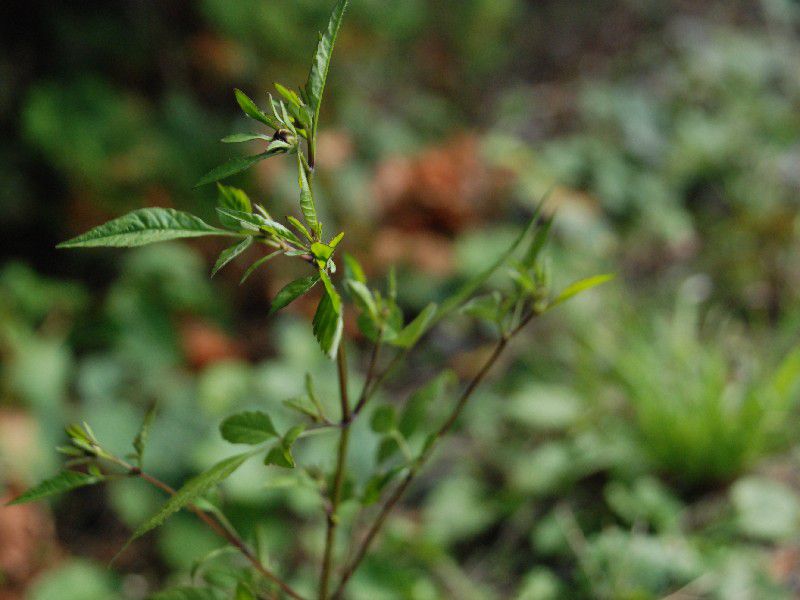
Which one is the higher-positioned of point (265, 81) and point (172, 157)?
point (265, 81)

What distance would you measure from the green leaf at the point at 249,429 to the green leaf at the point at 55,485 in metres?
0.09

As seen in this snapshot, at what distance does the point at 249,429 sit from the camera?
0.49m

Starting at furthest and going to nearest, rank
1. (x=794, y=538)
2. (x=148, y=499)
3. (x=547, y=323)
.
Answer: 1. (x=547, y=323)
2. (x=148, y=499)
3. (x=794, y=538)

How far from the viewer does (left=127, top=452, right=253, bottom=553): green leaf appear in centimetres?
37

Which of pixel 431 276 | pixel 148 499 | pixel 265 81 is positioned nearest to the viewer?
pixel 148 499

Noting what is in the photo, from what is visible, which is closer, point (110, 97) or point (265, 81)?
point (110, 97)

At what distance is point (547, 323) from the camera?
1849mm

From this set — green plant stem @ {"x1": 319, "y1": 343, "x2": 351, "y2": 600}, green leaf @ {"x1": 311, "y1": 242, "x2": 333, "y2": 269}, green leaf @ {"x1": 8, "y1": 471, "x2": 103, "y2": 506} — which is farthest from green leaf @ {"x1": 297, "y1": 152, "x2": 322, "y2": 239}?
green leaf @ {"x1": 8, "y1": 471, "x2": 103, "y2": 506}

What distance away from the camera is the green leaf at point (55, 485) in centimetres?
43

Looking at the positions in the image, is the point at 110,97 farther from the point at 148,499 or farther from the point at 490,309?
the point at 490,309

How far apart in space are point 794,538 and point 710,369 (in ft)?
1.10

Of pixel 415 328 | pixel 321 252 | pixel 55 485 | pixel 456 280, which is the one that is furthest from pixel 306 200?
pixel 456 280

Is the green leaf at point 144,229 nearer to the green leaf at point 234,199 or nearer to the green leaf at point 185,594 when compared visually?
the green leaf at point 234,199

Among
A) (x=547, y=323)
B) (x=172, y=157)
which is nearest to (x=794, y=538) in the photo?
(x=547, y=323)
